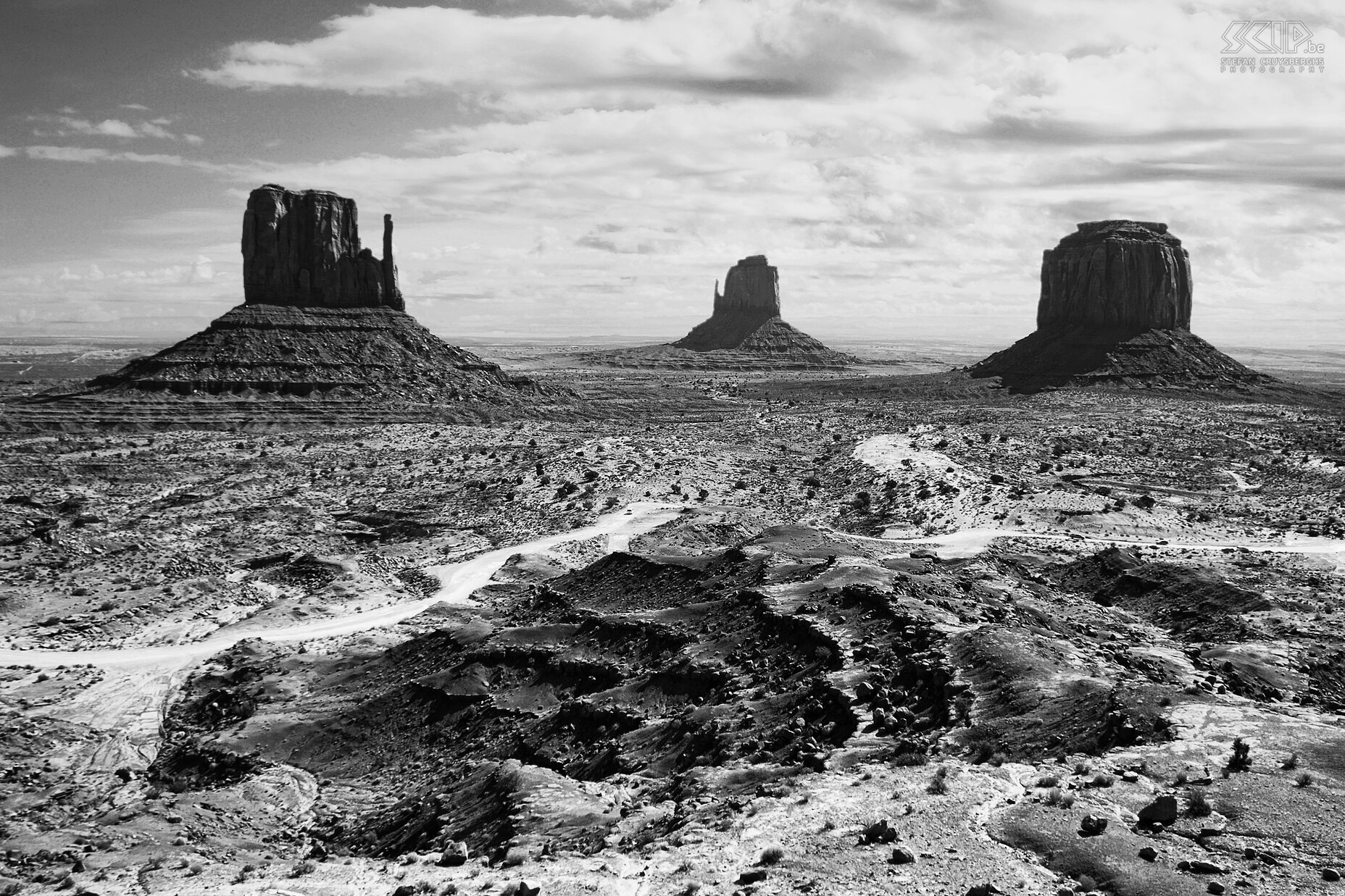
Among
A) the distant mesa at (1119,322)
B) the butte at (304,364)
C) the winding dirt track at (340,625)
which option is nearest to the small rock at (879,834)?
the winding dirt track at (340,625)

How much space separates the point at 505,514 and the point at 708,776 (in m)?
47.7

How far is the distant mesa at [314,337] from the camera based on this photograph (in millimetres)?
120500

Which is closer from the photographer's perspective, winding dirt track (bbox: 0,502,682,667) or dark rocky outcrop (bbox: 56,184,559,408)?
winding dirt track (bbox: 0,502,682,667)

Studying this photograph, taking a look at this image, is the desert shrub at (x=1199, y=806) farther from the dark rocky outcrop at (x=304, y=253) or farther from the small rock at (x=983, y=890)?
the dark rocky outcrop at (x=304, y=253)

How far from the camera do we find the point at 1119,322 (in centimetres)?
16512

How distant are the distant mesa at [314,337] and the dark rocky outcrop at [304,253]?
14cm

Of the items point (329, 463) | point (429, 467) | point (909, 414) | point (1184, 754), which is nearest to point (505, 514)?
point (429, 467)

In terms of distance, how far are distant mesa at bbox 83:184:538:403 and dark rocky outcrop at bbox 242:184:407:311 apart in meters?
0.14

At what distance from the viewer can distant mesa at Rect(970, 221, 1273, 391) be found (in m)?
152

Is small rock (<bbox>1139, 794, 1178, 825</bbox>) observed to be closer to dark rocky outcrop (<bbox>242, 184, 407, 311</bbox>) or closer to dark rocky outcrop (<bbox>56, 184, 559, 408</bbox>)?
dark rocky outcrop (<bbox>56, 184, 559, 408</bbox>)

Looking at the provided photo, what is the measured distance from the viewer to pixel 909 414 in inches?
5049

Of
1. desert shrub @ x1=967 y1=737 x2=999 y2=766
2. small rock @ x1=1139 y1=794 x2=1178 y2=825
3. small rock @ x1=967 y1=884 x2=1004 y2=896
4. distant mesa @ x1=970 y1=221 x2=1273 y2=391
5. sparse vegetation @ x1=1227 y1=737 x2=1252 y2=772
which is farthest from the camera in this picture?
distant mesa @ x1=970 y1=221 x2=1273 y2=391

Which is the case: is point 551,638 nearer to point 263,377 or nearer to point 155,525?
point 155,525

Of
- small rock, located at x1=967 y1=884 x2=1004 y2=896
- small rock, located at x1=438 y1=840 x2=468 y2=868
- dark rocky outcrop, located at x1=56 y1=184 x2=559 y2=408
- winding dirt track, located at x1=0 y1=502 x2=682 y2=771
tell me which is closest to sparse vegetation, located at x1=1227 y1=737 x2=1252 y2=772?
small rock, located at x1=967 y1=884 x2=1004 y2=896
